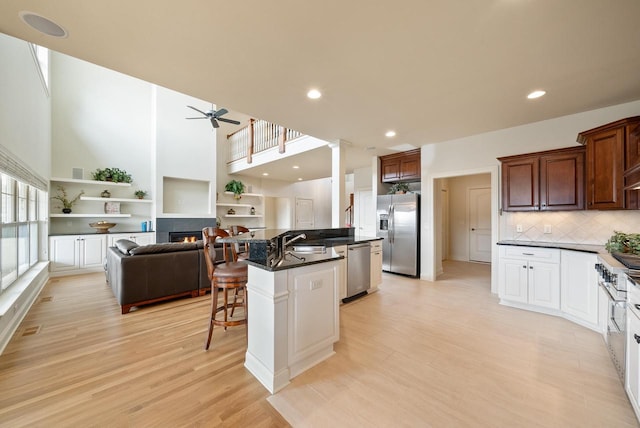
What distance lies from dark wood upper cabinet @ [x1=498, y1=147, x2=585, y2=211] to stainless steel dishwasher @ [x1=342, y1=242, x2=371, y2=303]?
7.42 ft

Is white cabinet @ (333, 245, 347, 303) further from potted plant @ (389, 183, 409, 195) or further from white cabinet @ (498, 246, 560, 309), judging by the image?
potted plant @ (389, 183, 409, 195)

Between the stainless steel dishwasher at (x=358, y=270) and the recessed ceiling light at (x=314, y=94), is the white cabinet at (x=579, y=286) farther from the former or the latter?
the recessed ceiling light at (x=314, y=94)

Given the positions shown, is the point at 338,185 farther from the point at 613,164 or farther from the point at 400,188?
the point at 613,164

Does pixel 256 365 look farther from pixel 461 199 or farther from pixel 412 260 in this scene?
pixel 461 199

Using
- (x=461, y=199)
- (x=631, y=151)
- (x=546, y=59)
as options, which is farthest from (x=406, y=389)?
(x=461, y=199)

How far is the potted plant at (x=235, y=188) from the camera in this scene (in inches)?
329

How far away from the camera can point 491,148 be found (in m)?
4.13

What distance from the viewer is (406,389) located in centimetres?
183

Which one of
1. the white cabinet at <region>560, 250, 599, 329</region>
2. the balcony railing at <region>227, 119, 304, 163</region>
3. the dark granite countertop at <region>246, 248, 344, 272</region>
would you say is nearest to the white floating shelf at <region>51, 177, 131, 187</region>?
the balcony railing at <region>227, 119, 304, 163</region>

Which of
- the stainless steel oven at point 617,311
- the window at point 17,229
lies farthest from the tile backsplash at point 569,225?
the window at point 17,229

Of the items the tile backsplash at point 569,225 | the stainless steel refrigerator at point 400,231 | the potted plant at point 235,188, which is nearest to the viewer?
the tile backsplash at point 569,225

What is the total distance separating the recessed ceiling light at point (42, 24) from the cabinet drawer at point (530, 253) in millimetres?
5163

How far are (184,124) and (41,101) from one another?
10.0ft

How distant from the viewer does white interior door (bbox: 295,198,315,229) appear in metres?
10.1
